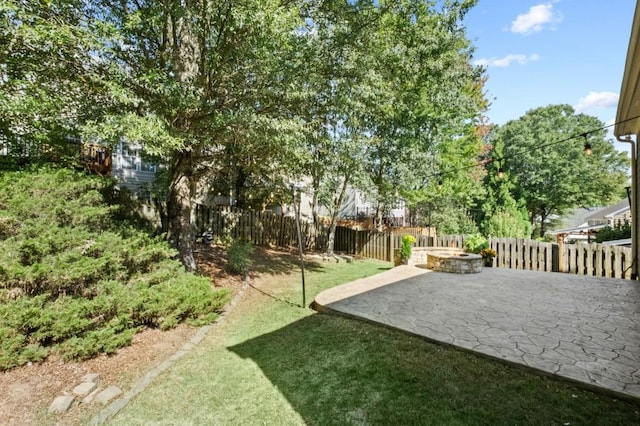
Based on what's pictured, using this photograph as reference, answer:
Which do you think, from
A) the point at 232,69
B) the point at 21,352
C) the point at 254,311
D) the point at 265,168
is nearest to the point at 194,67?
the point at 232,69

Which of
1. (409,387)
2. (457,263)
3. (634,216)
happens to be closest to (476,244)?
(457,263)

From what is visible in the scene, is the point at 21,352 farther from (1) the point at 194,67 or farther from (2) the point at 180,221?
(1) the point at 194,67

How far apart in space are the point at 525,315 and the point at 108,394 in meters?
5.51

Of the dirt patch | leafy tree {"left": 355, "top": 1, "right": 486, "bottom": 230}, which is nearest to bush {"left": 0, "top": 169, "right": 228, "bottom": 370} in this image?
the dirt patch

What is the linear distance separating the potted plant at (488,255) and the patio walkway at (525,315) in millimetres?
1606

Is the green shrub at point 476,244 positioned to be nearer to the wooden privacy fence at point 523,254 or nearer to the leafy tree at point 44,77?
the wooden privacy fence at point 523,254

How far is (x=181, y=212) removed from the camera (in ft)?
24.2

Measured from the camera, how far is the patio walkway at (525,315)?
10.9 ft

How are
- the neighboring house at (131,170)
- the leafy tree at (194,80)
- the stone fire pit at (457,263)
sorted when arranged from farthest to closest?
the neighboring house at (131,170) → the stone fire pit at (457,263) → the leafy tree at (194,80)

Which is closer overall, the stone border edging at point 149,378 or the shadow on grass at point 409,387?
the shadow on grass at point 409,387

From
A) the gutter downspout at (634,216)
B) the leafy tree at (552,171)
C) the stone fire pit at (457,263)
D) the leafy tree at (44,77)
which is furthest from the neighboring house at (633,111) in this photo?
the leafy tree at (552,171)

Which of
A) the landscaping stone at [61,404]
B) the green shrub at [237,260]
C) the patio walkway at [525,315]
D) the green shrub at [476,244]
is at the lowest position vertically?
the landscaping stone at [61,404]

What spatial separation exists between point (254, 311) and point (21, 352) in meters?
3.20

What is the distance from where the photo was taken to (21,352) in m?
3.55
